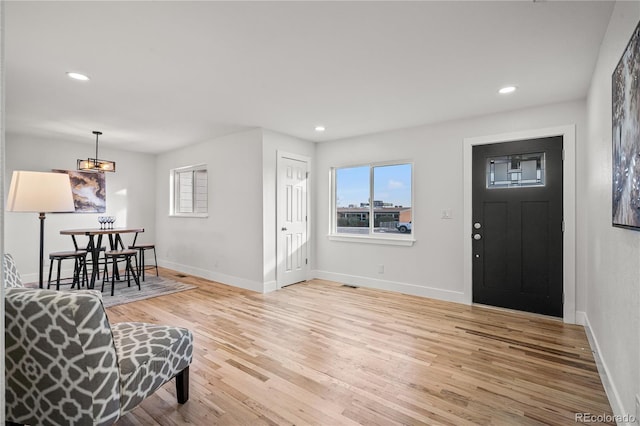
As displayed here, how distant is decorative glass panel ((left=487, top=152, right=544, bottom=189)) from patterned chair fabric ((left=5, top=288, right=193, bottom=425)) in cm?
400

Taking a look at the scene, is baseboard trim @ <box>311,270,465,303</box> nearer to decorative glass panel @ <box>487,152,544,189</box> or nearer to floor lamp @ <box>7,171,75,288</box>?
decorative glass panel @ <box>487,152,544,189</box>

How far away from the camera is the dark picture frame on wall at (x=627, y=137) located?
1342 millimetres

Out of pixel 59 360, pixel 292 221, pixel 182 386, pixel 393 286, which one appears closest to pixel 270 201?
pixel 292 221

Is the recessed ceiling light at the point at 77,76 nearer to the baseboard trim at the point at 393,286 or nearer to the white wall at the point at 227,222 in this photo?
the white wall at the point at 227,222

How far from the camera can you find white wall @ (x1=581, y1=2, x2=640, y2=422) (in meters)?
1.46

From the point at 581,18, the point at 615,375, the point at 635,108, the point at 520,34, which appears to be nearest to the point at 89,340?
the point at 635,108

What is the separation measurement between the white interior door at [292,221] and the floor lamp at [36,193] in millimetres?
2609

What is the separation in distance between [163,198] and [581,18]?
22.1 feet

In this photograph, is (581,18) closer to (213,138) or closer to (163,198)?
(213,138)

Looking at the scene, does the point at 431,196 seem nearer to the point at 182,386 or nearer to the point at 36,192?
the point at 182,386

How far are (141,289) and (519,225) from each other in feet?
17.2

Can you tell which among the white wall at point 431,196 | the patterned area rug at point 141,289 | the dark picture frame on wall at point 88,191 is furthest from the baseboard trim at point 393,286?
the dark picture frame on wall at point 88,191

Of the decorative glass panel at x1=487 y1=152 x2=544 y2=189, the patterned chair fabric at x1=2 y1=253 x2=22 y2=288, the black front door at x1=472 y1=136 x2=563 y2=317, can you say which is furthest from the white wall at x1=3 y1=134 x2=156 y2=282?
the decorative glass panel at x1=487 y1=152 x2=544 y2=189

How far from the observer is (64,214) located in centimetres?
538
